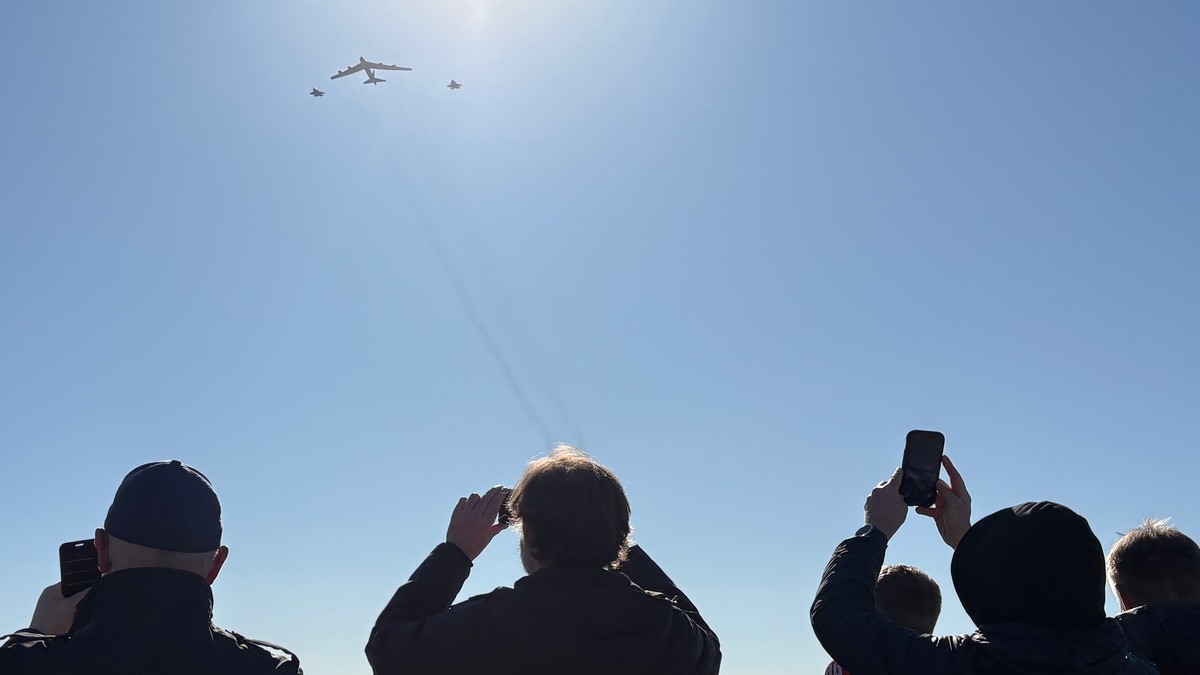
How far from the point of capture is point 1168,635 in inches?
224

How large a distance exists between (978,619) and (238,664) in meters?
3.45

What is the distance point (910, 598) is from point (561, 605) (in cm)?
346

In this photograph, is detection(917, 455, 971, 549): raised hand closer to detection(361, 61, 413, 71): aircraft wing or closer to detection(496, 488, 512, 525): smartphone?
detection(496, 488, 512, 525): smartphone

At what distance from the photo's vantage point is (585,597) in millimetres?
4477

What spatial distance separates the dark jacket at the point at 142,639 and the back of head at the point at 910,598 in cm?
419

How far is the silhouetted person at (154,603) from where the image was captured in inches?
169

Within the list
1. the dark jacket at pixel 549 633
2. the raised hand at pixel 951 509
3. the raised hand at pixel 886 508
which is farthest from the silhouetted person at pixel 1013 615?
the raised hand at pixel 951 509

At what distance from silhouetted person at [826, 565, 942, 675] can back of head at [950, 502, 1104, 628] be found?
8.39ft

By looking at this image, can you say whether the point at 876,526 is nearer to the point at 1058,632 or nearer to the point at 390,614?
the point at 1058,632

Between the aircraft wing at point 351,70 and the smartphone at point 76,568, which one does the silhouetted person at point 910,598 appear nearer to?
the smartphone at point 76,568

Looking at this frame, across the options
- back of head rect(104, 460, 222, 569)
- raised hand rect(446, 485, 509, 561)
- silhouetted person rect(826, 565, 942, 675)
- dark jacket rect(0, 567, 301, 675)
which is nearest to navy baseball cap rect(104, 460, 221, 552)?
back of head rect(104, 460, 222, 569)

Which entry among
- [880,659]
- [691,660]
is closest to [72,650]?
[691,660]

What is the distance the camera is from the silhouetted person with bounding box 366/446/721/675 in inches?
171

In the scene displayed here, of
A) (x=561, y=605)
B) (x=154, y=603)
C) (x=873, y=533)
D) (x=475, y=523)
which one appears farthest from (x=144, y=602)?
(x=873, y=533)
